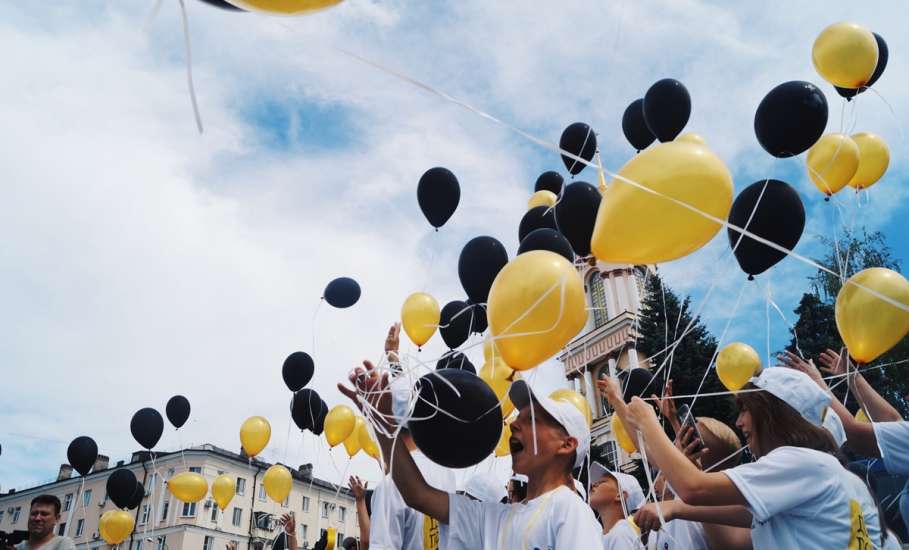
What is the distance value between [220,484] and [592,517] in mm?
9127

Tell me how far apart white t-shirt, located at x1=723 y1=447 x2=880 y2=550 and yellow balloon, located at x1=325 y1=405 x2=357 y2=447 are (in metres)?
5.88

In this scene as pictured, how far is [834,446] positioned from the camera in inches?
97.8

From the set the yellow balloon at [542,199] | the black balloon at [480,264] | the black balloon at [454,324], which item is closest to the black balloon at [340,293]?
the black balloon at [454,324]

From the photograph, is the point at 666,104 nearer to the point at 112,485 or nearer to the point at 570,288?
the point at 570,288

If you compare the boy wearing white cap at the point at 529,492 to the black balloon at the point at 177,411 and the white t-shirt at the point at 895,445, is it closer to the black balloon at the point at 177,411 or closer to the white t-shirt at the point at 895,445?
the white t-shirt at the point at 895,445

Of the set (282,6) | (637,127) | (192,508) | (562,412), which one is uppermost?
(192,508)

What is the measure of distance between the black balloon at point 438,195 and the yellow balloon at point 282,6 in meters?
4.01

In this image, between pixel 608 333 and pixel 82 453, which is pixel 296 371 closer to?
pixel 82 453

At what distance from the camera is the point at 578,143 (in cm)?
599

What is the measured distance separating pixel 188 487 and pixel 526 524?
28.2ft

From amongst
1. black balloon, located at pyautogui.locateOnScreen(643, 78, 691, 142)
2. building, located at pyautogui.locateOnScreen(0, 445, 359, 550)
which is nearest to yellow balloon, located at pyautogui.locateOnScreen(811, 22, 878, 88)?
black balloon, located at pyautogui.locateOnScreen(643, 78, 691, 142)

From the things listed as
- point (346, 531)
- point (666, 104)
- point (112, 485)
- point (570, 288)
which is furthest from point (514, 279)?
point (346, 531)

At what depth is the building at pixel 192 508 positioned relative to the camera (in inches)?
1638

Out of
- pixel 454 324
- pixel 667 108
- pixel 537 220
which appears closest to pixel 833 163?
pixel 667 108
